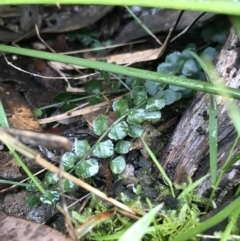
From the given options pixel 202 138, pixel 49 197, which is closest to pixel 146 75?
pixel 202 138

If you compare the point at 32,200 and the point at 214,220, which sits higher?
the point at 214,220

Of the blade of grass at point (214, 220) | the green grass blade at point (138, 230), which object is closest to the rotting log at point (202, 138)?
the blade of grass at point (214, 220)

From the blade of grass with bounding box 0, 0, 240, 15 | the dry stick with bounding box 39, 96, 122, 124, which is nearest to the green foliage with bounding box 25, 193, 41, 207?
the dry stick with bounding box 39, 96, 122, 124

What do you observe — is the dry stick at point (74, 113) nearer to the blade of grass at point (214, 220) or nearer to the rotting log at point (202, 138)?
the rotting log at point (202, 138)

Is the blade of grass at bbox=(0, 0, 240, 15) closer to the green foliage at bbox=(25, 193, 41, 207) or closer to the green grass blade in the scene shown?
the green grass blade

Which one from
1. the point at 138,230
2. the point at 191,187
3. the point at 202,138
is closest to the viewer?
the point at 138,230

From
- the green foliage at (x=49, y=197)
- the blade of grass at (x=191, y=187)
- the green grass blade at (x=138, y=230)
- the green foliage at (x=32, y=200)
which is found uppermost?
the green grass blade at (x=138, y=230)

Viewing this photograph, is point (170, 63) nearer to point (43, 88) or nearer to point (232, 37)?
point (232, 37)

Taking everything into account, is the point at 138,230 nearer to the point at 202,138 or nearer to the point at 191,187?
the point at 191,187

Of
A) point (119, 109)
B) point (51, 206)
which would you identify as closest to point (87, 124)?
point (119, 109)
